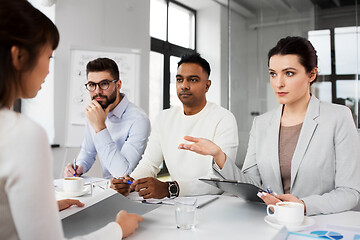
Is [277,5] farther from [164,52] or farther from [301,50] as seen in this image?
[301,50]

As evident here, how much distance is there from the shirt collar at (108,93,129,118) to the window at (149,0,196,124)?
0.24 metres

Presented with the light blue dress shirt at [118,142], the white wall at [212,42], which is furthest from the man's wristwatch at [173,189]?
the white wall at [212,42]

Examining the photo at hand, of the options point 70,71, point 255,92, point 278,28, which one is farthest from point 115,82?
point 278,28

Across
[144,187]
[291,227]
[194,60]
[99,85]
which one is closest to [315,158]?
[291,227]

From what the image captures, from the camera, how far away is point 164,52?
8.28ft

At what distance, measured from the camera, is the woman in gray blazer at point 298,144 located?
1466mm

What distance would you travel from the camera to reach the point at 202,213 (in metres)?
1.17

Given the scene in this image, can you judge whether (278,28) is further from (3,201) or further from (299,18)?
(3,201)

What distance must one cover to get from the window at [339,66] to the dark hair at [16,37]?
383 cm

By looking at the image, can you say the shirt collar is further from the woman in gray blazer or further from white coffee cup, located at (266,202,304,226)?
white coffee cup, located at (266,202,304,226)

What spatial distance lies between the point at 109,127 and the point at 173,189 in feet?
2.21

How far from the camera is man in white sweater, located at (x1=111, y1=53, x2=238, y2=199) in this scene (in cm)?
202

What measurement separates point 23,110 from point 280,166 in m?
1.59

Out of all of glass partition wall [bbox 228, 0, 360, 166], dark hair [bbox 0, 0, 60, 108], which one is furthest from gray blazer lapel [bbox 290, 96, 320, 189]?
glass partition wall [bbox 228, 0, 360, 166]
